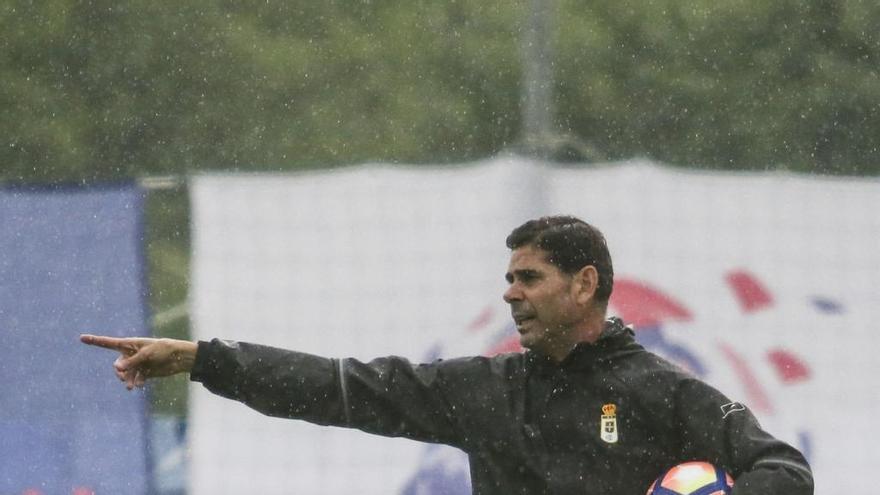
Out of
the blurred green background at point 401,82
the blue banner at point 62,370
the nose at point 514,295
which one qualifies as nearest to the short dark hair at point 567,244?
the nose at point 514,295

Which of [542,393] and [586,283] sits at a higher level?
[586,283]

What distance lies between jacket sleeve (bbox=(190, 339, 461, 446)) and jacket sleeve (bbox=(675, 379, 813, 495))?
0.62 meters

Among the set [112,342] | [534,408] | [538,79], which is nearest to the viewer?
[112,342]

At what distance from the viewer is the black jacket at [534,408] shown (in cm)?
511

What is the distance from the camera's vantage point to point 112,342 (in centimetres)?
494

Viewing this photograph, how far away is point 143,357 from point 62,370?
301cm

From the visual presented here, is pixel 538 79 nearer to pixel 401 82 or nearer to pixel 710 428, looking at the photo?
pixel 401 82

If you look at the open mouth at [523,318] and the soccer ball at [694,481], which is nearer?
the soccer ball at [694,481]

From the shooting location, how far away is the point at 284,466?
795cm

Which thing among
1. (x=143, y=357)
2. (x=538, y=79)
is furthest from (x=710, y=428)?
(x=538, y=79)

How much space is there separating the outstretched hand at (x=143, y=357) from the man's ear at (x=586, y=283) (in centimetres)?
100

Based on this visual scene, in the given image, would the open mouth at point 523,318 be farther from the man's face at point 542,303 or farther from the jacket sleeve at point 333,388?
the jacket sleeve at point 333,388

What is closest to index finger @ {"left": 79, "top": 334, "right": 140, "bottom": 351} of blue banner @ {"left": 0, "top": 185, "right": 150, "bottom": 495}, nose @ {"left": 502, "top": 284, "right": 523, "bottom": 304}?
nose @ {"left": 502, "top": 284, "right": 523, "bottom": 304}

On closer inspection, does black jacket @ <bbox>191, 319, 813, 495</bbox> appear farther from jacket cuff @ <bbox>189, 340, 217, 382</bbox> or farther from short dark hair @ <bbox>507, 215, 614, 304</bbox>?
short dark hair @ <bbox>507, 215, 614, 304</bbox>
